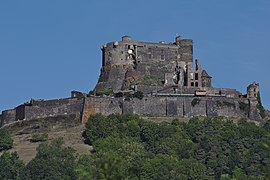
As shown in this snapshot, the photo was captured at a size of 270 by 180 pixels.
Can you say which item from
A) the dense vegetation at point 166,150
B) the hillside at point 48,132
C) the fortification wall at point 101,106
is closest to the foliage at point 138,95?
the fortification wall at point 101,106

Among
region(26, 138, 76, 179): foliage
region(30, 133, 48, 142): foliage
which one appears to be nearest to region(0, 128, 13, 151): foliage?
region(30, 133, 48, 142): foliage

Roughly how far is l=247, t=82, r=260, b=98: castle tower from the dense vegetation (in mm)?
4355

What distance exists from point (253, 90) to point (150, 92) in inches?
379

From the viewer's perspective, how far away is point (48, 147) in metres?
69.8

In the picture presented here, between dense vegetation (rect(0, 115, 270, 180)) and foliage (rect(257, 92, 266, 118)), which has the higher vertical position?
foliage (rect(257, 92, 266, 118))

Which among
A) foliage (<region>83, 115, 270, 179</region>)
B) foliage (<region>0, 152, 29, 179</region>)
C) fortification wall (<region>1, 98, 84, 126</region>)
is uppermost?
fortification wall (<region>1, 98, 84, 126</region>)

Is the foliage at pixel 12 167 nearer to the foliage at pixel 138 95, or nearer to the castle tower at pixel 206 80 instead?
the foliage at pixel 138 95

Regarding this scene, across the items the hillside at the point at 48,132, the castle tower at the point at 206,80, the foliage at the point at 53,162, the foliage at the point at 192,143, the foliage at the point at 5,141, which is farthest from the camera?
the castle tower at the point at 206,80

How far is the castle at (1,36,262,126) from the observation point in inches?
2950

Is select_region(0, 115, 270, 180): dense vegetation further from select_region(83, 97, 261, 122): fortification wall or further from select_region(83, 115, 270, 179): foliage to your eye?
select_region(83, 97, 261, 122): fortification wall

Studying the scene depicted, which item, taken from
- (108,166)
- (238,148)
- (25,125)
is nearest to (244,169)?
(238,148)

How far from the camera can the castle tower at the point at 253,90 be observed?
78.8 metres

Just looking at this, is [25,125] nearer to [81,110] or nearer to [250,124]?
[81,110]

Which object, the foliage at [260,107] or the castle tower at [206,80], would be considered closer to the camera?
the foliage at [260,107]
